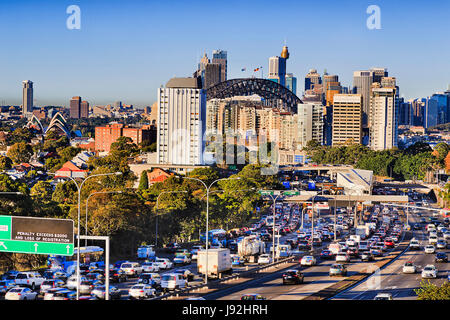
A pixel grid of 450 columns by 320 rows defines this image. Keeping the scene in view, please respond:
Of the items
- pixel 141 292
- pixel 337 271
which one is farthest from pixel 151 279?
pixel 337 271

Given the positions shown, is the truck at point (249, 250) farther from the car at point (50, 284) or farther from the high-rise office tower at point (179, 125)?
the high-rise office tower at point (179, 125)

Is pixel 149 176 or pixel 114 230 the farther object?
pixel 149 176

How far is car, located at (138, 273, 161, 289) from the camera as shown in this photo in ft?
143

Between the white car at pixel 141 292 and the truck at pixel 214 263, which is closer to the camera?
the white car at pixel 141 292

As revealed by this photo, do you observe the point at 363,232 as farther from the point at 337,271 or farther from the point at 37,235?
the point at 37,235

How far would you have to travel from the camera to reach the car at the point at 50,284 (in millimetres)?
41875

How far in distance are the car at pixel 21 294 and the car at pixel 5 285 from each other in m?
1.63

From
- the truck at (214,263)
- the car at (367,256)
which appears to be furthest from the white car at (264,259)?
the truck at (214,263)

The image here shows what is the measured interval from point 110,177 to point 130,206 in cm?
3270
